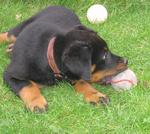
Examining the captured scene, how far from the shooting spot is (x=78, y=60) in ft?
13.8

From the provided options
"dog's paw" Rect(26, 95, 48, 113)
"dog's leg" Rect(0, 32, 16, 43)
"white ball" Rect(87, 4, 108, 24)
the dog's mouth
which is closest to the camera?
"dog's paw" Rect(26, 95, 48, 113)

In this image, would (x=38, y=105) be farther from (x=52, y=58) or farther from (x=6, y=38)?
(x=6, y=38)

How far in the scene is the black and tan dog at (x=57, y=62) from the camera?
4.29 metres

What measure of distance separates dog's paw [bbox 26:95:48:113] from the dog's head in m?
0.41

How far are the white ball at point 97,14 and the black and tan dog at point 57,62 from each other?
1.28m

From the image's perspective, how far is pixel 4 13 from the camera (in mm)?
6555

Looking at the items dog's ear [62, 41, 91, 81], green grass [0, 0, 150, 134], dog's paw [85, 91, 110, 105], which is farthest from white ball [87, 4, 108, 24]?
dog's ear [62, 41, 91, 81]

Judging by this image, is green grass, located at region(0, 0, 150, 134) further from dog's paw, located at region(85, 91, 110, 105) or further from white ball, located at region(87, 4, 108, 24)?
white ball, located at region(87, 4, 108, 24)

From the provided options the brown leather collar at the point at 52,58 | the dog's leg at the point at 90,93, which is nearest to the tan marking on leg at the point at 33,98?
the brown leather collar at the point at 52,58

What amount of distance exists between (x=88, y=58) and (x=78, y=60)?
0.12m

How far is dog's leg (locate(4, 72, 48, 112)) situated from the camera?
14.6ft

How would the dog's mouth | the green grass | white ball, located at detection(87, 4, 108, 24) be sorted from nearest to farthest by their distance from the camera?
the green grass
the dog's mouth
white ball, located at detection(87, 4, 108, 24)

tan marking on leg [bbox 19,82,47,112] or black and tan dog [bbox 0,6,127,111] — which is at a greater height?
black and tan dog [bbox 0,6,127,111]

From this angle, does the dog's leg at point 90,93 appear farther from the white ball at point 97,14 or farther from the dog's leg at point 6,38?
the white ball at point 97,14
